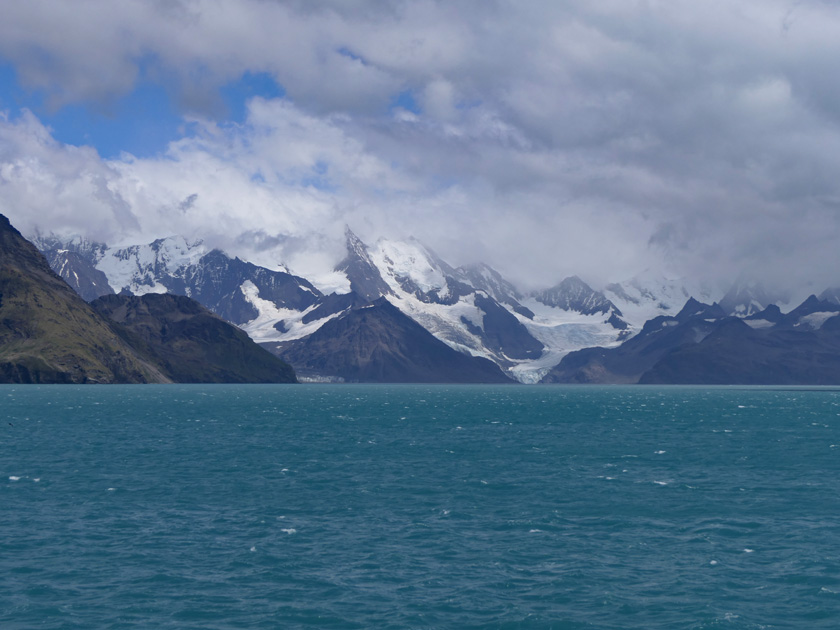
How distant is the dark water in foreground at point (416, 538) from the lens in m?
51.1

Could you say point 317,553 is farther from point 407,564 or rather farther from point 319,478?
point 319,478

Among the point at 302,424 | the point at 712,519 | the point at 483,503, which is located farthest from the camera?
the point at 302,424

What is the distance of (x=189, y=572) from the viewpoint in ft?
190

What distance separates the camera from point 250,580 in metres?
56.5

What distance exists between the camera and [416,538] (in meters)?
67.8

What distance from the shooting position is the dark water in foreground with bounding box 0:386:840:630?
51062 mm

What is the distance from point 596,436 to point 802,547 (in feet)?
293

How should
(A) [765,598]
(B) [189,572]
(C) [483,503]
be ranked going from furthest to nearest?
(C) [483,503] < (B) [189,572] < (A) [765,598]

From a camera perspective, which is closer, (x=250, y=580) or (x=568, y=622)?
(x=568, y=622)

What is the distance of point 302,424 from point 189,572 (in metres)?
127

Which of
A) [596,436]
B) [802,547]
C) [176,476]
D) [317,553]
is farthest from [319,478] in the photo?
[596,436]

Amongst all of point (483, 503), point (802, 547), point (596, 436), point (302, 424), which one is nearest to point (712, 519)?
point (802, 547)

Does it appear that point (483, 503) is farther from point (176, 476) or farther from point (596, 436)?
point (596, 436)

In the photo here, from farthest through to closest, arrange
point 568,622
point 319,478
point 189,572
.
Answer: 1. point 319,478
2. point 189,572
3. point 568,622
